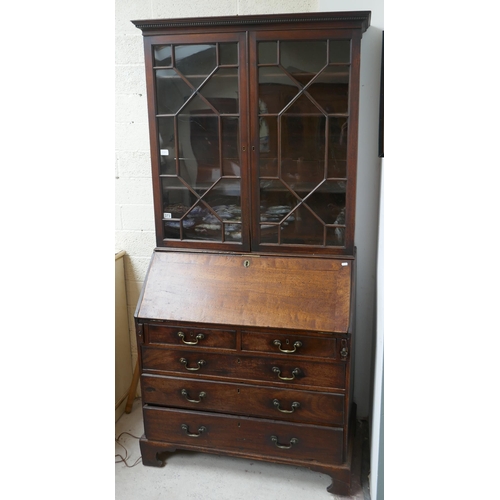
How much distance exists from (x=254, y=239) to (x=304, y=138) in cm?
48

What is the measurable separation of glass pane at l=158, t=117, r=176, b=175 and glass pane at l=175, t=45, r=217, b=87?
0.20 meters

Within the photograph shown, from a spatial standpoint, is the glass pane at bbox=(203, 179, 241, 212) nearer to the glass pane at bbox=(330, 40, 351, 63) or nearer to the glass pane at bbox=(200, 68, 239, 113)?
the glass pane at bbox=(200, 68, 239, 113)

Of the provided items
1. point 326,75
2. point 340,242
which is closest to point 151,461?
point 340,242

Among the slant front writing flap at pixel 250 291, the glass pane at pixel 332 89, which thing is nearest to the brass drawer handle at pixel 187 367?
the slant front writing flap at pixel 250 291

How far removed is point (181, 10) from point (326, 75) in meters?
0.83

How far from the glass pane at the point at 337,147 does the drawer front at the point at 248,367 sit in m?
0.78

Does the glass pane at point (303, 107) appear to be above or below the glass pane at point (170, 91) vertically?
below

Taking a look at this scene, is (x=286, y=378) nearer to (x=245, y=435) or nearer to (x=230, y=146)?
(x=245, y=435)

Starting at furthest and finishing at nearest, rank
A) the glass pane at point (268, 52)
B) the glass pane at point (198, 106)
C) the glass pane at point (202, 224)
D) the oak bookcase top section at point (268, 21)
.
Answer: the glass pane at point (202, 224)
the glass pane at point (198, 106)
the glass pane at point (268, 52)
the oak bookcase top section at point (268, 21)

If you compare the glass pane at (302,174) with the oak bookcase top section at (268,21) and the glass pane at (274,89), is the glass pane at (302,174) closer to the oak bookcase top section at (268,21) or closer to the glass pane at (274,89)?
the glass pane at (274,89)

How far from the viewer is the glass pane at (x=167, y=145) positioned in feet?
6.80

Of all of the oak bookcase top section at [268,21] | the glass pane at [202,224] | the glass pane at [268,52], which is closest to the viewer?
the oak bookcase top section at [268,21]

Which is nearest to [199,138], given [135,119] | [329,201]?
[135,119]

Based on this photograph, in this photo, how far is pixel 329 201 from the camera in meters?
2.00
